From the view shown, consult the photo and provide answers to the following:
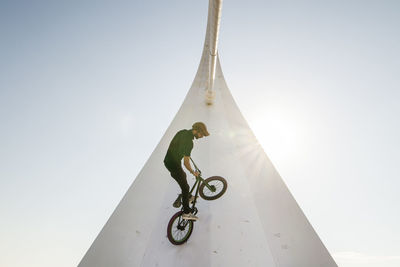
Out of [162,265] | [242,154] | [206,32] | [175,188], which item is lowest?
[162,265]

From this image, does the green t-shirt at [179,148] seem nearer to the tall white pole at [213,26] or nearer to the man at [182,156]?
the man at [182,156]

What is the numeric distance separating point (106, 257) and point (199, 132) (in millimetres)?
3873

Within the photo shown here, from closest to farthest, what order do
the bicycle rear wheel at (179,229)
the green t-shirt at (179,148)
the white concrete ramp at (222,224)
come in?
the green t-shirt at (179,148), the white concrete ramp at (222,224), the bicycle rear wheel at (179,229)

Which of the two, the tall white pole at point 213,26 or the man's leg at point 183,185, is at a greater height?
the tall white pole at point 213,26

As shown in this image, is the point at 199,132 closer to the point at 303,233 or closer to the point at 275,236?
the point at 275,236

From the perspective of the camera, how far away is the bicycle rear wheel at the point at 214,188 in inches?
235

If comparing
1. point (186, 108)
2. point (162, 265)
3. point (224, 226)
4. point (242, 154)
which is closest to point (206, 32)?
point (186, 108)

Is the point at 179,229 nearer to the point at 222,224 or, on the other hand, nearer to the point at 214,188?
the point at 222,224

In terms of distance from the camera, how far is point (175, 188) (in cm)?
692

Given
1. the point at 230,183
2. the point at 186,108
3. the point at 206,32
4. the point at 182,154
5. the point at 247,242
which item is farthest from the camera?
the point at 206,32

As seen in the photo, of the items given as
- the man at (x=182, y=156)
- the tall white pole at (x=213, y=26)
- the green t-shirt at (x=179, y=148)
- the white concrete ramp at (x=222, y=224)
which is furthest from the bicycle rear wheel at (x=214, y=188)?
the tall white pole at (x=213, y=26)

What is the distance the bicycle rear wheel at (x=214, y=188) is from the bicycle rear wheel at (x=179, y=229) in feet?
3.07

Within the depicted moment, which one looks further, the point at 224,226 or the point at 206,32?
the point at 206,32

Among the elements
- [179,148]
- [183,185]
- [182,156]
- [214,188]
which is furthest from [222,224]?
[179,148]
